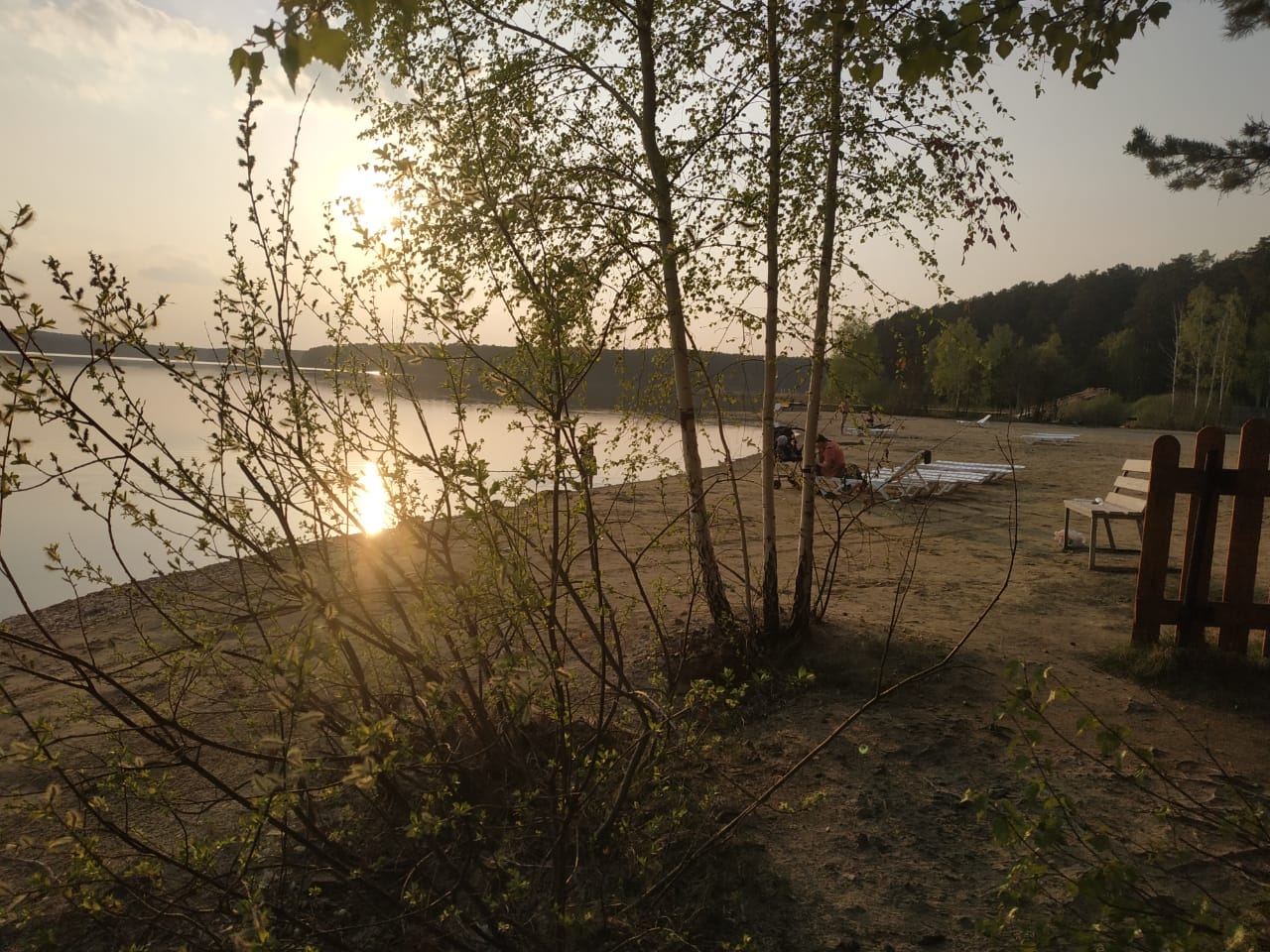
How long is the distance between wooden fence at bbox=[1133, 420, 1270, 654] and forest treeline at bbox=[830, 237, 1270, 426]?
3061cm

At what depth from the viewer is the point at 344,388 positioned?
11.7 ft

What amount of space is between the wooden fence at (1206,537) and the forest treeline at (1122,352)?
100 ft

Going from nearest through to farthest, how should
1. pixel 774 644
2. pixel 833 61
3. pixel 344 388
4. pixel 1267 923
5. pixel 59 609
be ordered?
pixel 1267 923, pixel 344 388, pixel 833 61, pixel 774 644, pixel 59 609

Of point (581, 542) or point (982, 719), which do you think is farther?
point (581, 542)

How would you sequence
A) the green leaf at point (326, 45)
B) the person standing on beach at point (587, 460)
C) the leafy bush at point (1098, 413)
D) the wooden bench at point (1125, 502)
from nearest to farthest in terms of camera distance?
the green leaf at point (326, 45) → the person standing on beach at point (587, 460) → the wooden bench at point (1125, 502) → the leafy bush at point (1098, 413)

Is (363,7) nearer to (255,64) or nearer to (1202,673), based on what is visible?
(255,64)

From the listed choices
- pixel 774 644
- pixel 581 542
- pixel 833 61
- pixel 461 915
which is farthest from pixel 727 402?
pixel 581 542

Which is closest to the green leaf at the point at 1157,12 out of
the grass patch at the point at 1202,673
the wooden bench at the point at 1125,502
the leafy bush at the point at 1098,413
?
the grass patch at the point at 1202,673

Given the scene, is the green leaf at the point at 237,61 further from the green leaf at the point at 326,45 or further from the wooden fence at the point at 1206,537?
the wooden fence at the point at 1206,537

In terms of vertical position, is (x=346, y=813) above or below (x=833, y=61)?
below

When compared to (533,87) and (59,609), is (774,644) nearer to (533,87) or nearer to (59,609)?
(533,87)

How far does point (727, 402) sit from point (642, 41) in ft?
7.84

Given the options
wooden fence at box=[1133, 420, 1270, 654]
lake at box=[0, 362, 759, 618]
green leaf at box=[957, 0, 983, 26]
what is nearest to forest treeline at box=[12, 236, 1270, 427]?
lake at box=[0, 362, 759, 618]

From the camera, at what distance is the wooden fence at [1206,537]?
17.2 feet
